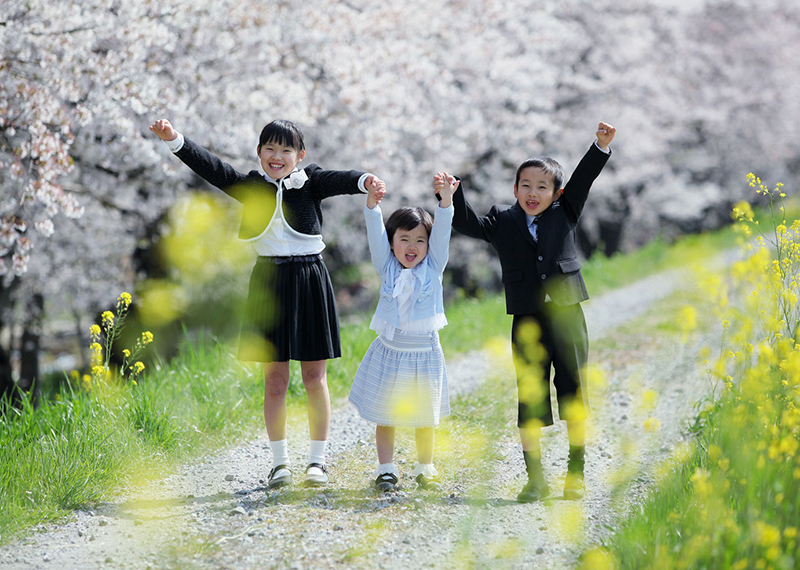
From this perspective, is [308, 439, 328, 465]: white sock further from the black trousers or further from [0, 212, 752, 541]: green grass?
the black trousers

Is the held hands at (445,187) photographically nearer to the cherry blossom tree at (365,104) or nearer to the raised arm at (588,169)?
the raised arm at (588,169)

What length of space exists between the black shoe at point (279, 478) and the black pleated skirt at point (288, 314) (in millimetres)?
539

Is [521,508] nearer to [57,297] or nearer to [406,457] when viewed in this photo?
[406,457]

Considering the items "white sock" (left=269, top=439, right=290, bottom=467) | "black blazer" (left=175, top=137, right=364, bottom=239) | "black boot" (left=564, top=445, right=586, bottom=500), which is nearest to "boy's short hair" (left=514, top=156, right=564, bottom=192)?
"black blazer" (left=175, top=137, right=364, bottom=239)

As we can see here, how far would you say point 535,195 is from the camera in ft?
10.5

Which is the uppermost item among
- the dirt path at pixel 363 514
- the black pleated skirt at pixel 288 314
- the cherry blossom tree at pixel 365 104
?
the cherry blossom tree at pixel 365 104

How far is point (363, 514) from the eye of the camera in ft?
9.89

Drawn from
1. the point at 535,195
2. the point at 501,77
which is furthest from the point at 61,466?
the point at 501,77

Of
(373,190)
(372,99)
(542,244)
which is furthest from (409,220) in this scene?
(372,99)

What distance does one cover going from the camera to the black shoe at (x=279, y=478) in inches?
132

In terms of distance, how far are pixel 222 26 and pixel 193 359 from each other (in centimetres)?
314

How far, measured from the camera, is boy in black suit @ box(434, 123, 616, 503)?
3.19m

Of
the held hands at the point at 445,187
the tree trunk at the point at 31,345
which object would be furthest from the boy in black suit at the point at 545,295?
the tree trunk at the point at 31,345

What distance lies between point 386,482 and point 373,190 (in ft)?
4.43
